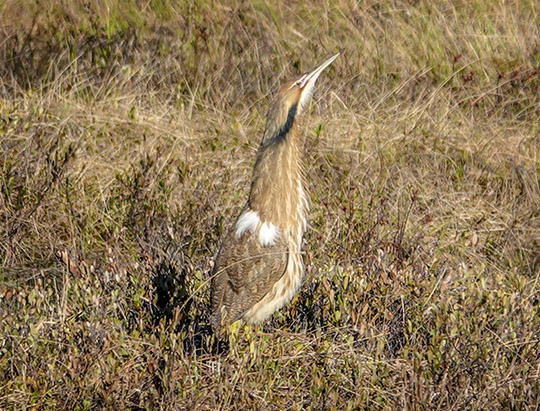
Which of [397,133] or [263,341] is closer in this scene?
[263,341]

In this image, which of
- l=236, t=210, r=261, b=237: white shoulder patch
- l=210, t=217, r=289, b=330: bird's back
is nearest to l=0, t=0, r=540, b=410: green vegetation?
l=210, t=217, r=289, b=330: bird's back

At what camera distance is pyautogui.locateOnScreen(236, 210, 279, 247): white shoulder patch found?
13.2 ft

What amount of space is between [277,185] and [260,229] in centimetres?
19

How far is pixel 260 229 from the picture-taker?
4.02 metres

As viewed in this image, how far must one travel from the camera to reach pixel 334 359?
12.3ft

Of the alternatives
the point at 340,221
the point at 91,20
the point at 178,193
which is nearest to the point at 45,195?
the point at 178,193

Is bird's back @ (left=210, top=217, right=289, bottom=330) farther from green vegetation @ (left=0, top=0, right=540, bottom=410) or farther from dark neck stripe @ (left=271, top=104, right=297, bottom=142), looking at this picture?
dark neck stripe @ (left=271, top=104, right=297, bottom=142)

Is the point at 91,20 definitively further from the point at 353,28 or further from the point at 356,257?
the point at 356,257

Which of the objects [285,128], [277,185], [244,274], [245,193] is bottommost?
[245,193]

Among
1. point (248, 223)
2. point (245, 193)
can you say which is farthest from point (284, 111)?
point (245, 193)

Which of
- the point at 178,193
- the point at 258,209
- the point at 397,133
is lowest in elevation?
the point at 397,133

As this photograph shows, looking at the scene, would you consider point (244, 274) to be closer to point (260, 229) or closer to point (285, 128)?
point (260, 229)

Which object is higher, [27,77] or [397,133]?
[27,77]

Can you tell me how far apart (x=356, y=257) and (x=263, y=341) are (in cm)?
97
